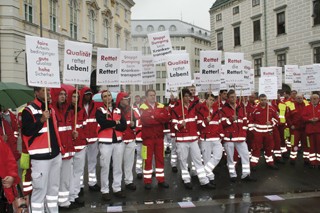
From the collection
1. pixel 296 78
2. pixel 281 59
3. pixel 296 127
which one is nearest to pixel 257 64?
pixel 281 59

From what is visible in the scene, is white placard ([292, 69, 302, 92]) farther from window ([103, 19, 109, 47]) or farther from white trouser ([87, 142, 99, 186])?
window ([103, 19, 109, 47])

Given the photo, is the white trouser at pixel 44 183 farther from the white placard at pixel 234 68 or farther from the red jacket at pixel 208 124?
the white placard at pixel 234 68

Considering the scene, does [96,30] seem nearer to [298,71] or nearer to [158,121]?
[298,71]

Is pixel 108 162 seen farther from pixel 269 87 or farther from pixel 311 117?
pixel 311 117

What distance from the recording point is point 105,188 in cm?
723

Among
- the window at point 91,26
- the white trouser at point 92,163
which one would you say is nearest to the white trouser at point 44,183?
the white trouser at point 92,163

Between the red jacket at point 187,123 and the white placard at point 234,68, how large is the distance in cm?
165

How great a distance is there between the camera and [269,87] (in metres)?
9.98

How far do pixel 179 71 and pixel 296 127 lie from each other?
14.9 feet

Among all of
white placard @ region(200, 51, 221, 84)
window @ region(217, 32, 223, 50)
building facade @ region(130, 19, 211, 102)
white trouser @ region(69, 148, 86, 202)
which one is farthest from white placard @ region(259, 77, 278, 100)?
building facade @ region(130, 19, 211, 102)

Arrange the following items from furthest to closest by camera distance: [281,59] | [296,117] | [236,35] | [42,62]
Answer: [236,35] → [281,59] → [296,117] → [42,62]

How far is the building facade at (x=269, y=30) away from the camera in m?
29.6

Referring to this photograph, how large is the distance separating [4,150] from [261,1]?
3454 cm

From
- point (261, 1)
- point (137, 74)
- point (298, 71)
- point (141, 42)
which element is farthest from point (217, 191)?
point (141, 42)
